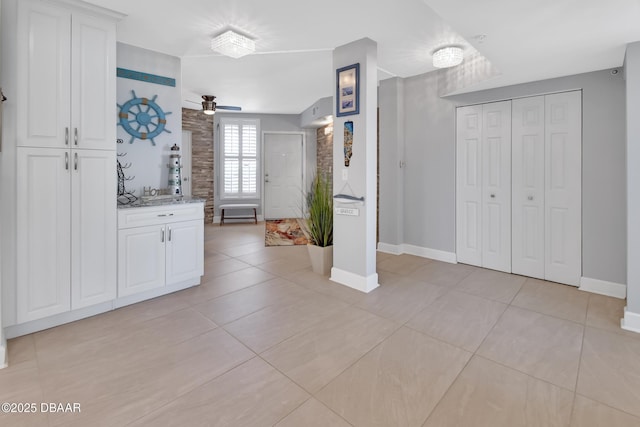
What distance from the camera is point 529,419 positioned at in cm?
153

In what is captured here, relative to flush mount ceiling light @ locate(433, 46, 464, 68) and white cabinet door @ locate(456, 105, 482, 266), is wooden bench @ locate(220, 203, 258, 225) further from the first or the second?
flush mount ceiling light @ locate(433, 46, 464, 68)

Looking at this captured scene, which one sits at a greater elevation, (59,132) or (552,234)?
(59,132)

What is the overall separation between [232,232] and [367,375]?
5.04 meters

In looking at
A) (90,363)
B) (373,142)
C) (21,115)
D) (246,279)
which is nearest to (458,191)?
(373,142)

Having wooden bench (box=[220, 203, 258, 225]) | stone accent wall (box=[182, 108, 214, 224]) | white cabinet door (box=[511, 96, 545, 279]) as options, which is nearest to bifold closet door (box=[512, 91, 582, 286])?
white cabinet door (box=[511, 96, 545, 279])

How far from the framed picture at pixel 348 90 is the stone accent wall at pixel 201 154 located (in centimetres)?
485

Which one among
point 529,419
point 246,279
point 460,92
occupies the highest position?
point 460,92

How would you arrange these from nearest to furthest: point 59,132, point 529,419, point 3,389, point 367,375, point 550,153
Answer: point 529,419
point 3,389
point 367,375
point 59,132
point 550,153

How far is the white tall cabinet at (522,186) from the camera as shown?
3.36 m

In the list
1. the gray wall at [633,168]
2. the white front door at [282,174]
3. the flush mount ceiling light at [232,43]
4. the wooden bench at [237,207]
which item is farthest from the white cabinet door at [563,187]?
the wooden bench at [237,207]

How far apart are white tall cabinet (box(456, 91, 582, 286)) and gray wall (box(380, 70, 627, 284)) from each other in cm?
9

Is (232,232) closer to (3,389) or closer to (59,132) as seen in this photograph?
(59,132)

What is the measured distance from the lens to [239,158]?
7488 millimetres

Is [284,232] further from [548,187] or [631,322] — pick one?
[631,322]
